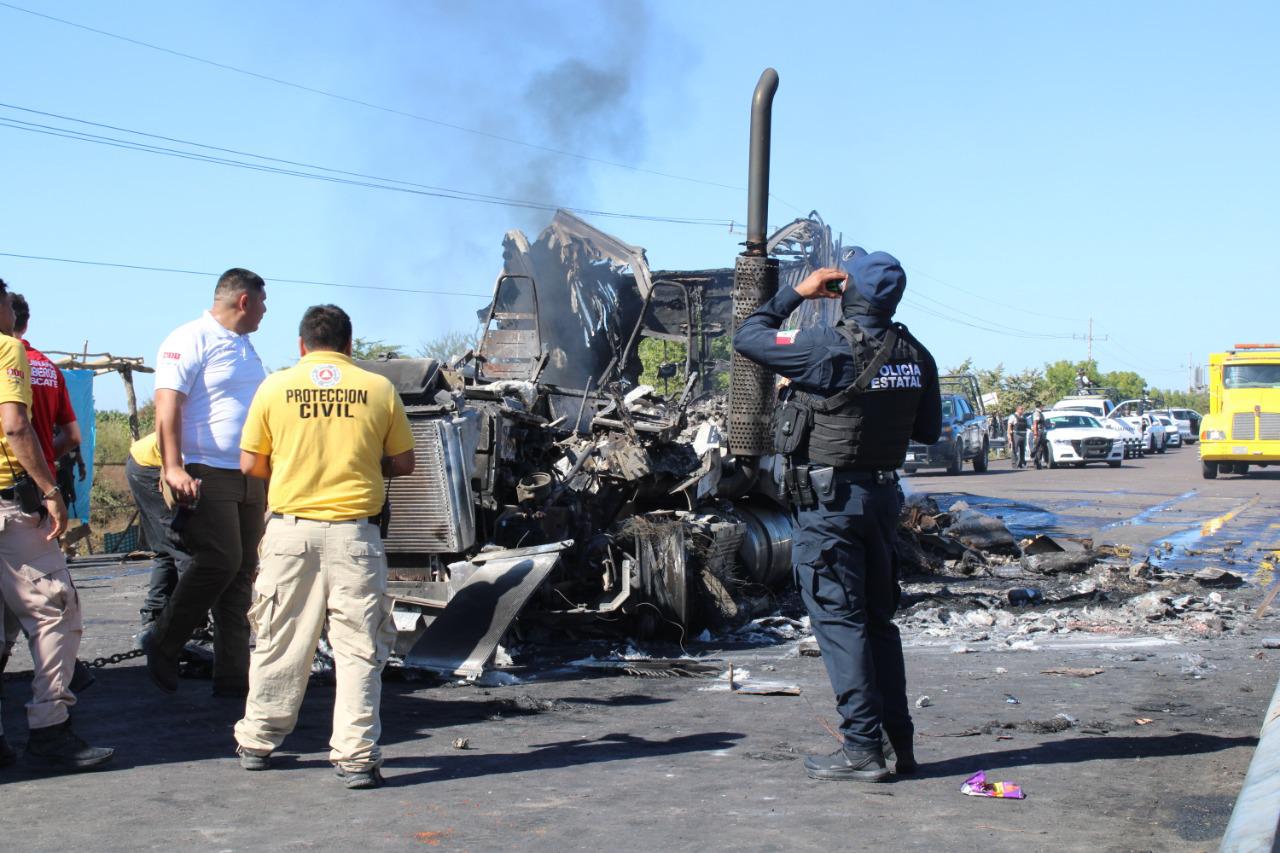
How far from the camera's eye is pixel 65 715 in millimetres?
4418

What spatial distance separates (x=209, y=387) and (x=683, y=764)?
2.64 meters

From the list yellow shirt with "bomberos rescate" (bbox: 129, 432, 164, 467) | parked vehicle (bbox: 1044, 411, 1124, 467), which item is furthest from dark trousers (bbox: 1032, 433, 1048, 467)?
yellow shirt with "bomberos rescate" (bbox: 129, 432, 164, 467)

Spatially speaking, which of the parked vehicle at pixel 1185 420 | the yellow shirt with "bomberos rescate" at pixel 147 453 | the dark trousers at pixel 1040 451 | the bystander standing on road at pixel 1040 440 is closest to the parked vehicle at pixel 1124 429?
the bystander standing on road at pixel 1040 440

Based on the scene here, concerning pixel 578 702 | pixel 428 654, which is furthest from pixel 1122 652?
pixel 428 654

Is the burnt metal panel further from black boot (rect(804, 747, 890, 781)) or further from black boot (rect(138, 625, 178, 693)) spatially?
black boot (rect(804, 747, 890, 781))

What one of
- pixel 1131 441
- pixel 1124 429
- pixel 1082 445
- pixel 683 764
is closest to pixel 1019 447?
pixel 1082 445

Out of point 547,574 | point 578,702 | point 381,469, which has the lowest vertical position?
point 578,702

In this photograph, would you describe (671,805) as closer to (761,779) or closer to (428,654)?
(761,779)

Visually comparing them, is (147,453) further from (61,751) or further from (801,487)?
(801,487)

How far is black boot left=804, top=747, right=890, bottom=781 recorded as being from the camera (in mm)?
4320

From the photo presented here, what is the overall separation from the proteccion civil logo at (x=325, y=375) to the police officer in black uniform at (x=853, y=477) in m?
1.50

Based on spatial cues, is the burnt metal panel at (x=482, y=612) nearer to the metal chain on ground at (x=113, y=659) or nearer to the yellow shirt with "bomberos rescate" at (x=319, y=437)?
the metal chain on ground at (x=113, y=659)

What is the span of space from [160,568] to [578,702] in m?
2.17

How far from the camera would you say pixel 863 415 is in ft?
14.6
